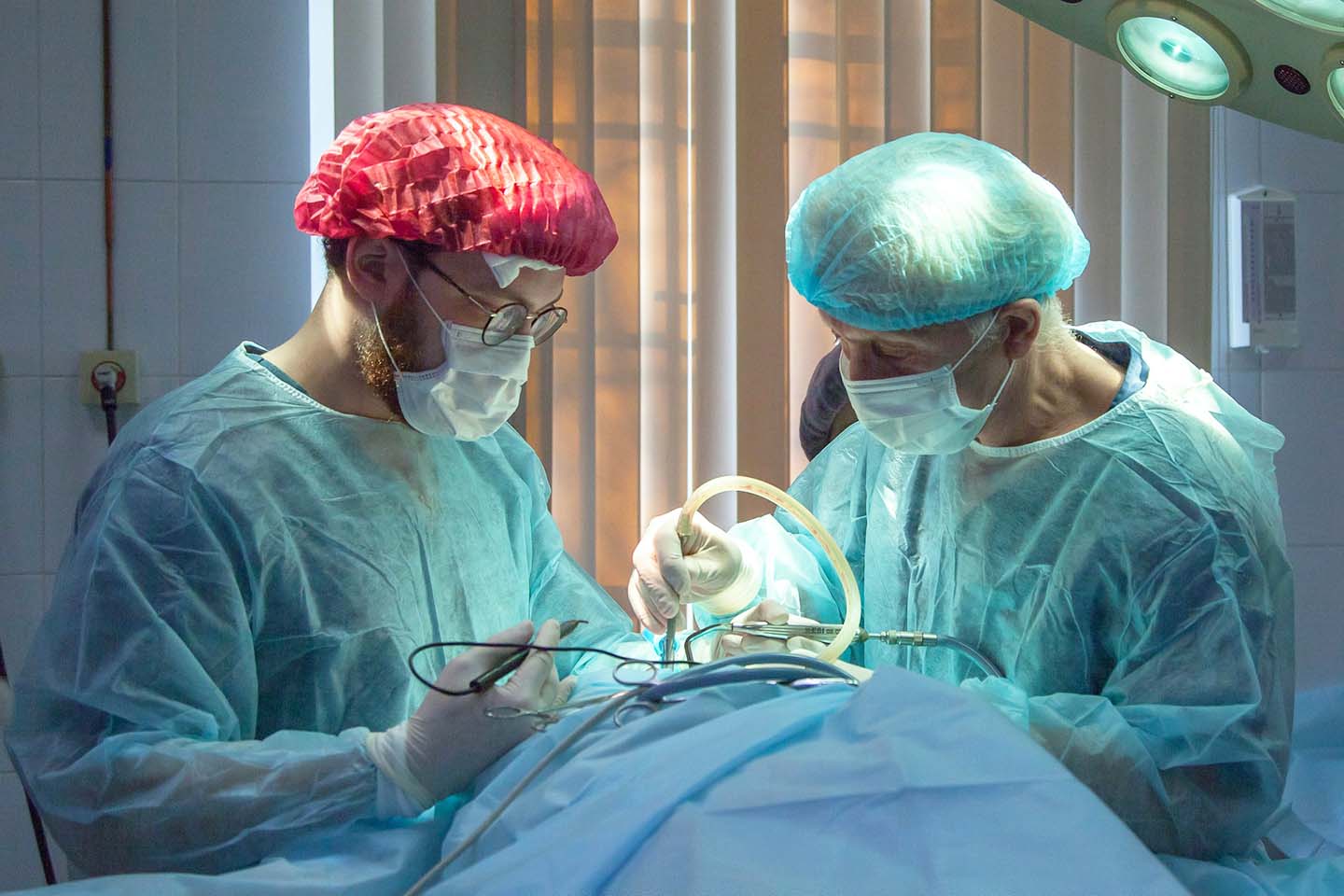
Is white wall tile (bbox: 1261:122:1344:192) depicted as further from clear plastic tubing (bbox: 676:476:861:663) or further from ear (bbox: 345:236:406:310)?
ear (bbox: 345:236:406:310)

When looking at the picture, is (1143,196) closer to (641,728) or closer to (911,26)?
(911,26)

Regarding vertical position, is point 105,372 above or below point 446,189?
below

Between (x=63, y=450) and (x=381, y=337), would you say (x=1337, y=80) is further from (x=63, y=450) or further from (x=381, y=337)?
(x=63, y=450)

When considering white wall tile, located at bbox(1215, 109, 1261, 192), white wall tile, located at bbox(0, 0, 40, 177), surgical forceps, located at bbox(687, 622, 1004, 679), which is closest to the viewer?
surgical forceps, located at bbox(687, 622, 1004, 679)

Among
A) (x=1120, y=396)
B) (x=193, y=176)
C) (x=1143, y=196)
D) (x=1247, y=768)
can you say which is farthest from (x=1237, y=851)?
(x=193, y=176)

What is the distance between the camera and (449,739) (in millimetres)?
1132

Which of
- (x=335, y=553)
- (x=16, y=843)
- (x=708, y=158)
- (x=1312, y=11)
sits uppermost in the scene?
(x=708, y=158)

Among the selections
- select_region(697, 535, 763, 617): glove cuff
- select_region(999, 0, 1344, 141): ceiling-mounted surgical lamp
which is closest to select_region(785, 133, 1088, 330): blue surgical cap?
select_region(999, 0, 1344, 141): ceiling-mounted surgical lamp

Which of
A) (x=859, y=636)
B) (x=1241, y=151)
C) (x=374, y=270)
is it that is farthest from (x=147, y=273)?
Answer: (x=1241, y=151)

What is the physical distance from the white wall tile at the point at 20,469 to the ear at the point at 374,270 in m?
1.03

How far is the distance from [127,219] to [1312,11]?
1942mm

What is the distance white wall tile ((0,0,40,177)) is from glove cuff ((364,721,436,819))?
4.91 feet

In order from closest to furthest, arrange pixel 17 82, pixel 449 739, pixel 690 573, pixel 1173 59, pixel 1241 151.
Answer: pixel 1173 59 → pixel 449 739 → pixel 690 573 → pixel 17 82 → pixel 1241 151

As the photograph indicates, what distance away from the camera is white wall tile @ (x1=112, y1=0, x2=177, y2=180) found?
207 cm
